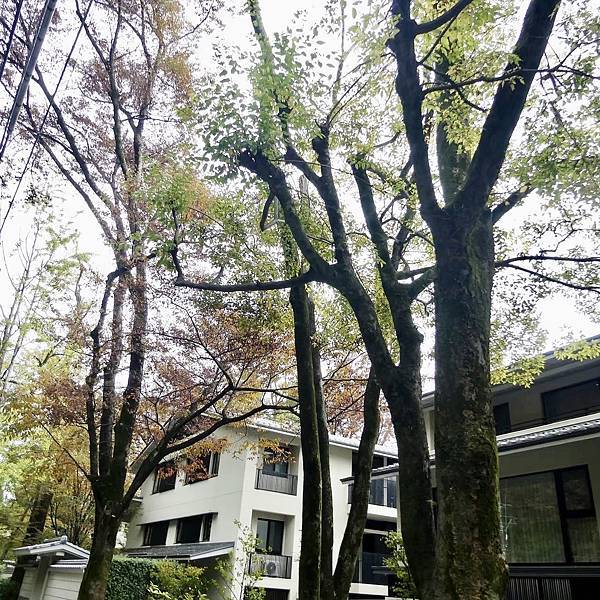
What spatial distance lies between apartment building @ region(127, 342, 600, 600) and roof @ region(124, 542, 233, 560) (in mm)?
62

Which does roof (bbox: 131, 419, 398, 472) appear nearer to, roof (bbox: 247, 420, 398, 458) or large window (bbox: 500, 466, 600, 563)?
roof (bbox: 247, 420, 398, 458)

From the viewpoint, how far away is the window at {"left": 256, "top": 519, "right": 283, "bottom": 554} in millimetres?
17531

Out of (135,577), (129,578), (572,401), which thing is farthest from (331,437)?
(572,401)

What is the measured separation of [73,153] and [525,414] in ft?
37.0

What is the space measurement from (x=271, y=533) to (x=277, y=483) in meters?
1.60

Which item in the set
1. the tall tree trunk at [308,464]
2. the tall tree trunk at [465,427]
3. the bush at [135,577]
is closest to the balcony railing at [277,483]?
the bush at [135,577]

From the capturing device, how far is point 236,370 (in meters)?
11.3

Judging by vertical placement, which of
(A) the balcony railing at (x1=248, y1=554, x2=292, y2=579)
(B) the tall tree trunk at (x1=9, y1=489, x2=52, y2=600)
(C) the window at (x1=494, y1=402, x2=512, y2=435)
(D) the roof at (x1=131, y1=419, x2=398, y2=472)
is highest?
(D) the roof at (x1=131, y1=419, x2=398, y2=472)

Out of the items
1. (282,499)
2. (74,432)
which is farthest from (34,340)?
(282,499)

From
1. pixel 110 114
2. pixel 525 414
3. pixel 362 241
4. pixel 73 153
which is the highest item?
pixel 110 114

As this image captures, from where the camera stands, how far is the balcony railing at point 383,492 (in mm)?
19703

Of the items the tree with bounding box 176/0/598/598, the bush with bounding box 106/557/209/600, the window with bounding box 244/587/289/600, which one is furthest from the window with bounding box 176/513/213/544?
the tree with bounding box 176/0/598/598

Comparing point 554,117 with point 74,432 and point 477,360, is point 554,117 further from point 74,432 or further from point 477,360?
point 74,432

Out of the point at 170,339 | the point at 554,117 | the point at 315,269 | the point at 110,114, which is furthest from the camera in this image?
the point at 110,114
